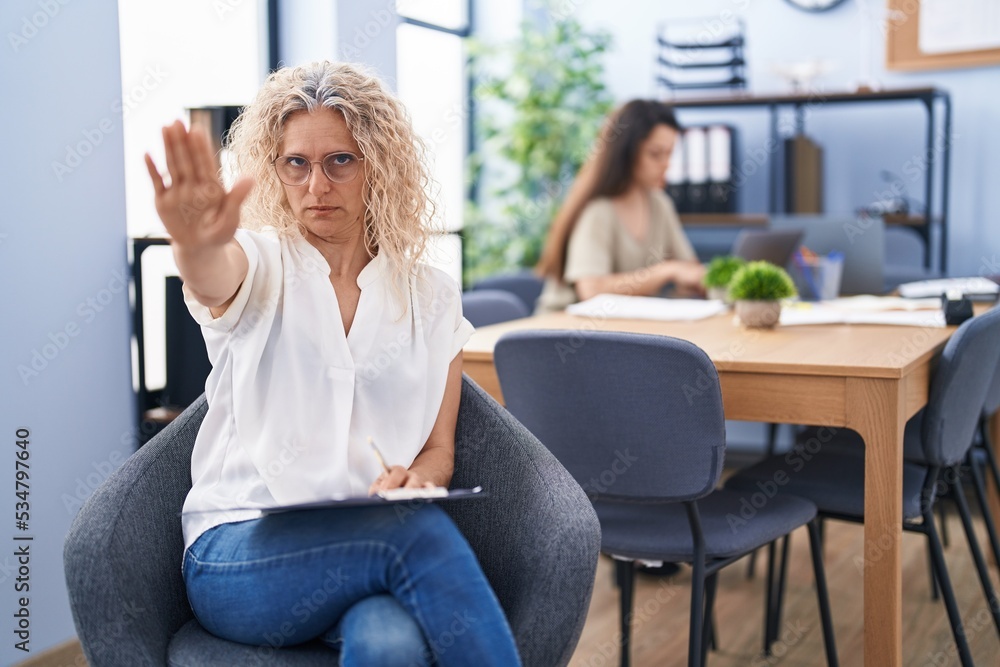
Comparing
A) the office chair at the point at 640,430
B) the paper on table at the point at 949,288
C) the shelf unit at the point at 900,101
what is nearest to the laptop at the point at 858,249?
the paper on table at the point at 949,288

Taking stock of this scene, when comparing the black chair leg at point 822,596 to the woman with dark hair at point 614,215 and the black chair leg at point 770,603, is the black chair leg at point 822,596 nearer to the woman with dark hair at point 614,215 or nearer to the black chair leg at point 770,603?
the black chair leg at point 770,603

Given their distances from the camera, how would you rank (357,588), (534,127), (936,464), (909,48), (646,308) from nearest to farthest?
(357,588), (936,464), (646,308), (909,48), (534,127)

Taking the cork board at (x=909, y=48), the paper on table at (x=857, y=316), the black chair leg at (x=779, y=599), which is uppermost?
the cork board at (x=909, y=48)

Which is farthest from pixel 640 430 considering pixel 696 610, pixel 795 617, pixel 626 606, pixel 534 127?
pixel 534 127

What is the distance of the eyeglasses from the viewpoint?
1.47 metres

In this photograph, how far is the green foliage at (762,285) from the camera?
237 cm

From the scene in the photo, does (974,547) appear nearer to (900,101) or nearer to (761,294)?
(761,294)

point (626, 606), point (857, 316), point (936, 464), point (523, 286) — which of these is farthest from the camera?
point (523, 286)

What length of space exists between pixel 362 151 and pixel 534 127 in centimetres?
302

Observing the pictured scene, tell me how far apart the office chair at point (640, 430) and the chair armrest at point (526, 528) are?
0.24 m

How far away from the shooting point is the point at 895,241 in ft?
12.6

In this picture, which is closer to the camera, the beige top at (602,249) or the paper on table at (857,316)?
the paper on table at (857,316)

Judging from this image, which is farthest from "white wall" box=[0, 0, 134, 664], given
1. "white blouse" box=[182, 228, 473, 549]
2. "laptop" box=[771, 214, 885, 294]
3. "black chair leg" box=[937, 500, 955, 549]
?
"black chair leg" box=[937, 500, 955, 549]

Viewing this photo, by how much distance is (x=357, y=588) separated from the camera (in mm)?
1293
